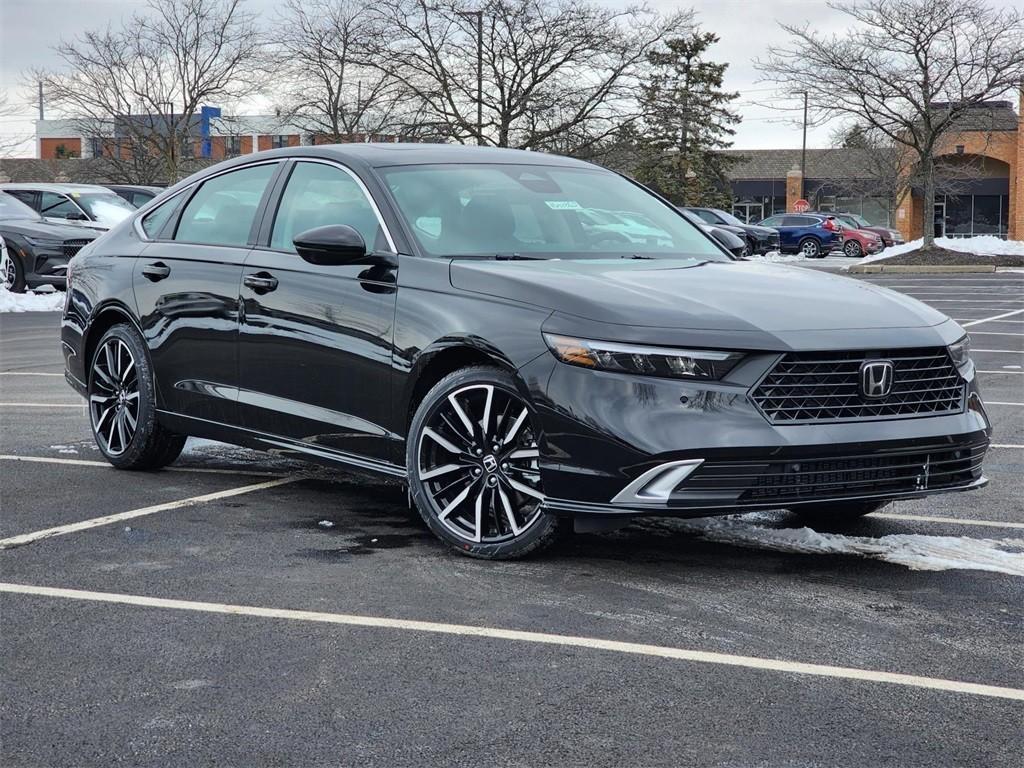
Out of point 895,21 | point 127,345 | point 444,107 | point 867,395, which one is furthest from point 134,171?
point 867,395

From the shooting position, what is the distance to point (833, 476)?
4.94 meters

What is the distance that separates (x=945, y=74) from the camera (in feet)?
115

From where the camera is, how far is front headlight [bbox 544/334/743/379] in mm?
4844

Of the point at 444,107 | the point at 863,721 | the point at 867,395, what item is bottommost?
the point at 863,721

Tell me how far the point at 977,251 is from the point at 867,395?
34722 millimetres

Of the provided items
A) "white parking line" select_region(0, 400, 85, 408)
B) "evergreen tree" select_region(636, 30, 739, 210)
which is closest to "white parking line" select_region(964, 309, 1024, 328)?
"white parking line" select_region(0, 400, 85, 408)

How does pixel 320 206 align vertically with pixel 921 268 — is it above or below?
above

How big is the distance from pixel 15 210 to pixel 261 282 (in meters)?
17.7

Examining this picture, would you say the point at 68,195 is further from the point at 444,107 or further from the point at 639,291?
the point at 639,291

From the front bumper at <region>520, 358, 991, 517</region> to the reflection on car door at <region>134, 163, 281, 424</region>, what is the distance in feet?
6.97

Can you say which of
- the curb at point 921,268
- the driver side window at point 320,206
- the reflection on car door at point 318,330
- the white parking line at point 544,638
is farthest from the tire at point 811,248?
the white parking line at point 544,638

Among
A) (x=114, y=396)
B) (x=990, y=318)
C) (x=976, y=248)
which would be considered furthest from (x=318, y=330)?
(x=976, y=248)

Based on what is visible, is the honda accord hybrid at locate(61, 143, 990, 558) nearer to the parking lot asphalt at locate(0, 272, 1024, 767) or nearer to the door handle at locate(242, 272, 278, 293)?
the door handle at locate(242, 272, 278, 293)

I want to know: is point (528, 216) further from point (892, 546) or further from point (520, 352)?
point (892, 546)
